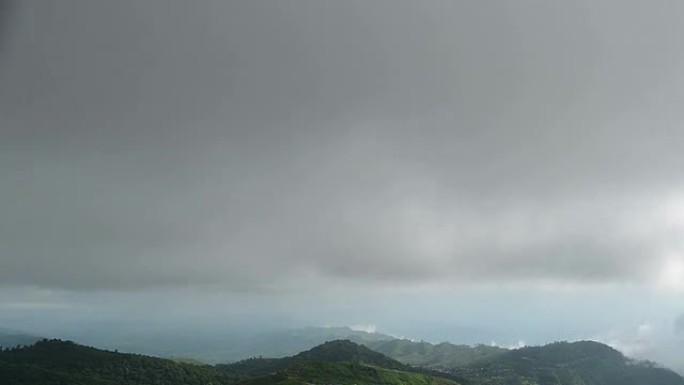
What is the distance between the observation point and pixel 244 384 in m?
198

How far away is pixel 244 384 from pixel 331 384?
3778cm

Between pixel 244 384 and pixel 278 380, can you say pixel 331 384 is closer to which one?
pixel 278 380

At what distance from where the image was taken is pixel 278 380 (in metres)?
195

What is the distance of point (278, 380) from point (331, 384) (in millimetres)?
23178

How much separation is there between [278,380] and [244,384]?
15862 millimetres

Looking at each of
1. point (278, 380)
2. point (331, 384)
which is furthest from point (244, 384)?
point (331, 384)
